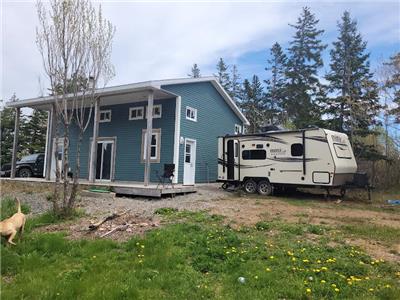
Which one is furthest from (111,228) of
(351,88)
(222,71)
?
(222,71)

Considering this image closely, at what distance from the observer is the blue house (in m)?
15.1

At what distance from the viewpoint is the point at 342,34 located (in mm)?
26641

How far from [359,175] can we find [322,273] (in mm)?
9995

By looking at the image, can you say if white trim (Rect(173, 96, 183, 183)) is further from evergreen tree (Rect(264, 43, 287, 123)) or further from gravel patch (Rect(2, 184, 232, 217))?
evergreen tree (Rect(264, 43, 287, 123))

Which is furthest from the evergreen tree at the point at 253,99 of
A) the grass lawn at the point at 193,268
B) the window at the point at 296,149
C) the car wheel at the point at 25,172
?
the grass lawn at the point at 193,268

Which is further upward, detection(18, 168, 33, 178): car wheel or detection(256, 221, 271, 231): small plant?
detection(18, 168, 33, 178): car wheel

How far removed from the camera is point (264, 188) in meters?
14.2

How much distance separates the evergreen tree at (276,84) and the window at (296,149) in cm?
1979

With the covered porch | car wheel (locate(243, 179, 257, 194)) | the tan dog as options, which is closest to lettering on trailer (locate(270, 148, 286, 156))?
car wheel (locate(243, 179, 257, 194))

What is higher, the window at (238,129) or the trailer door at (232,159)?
the window at (238,129)

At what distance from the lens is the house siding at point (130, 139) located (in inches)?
606

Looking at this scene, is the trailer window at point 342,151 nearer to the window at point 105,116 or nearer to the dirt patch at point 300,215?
the dirt patch at point 300,215

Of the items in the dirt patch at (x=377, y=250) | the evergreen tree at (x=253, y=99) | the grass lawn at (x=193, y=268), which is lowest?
the grass lawn at (x=193, y=268)

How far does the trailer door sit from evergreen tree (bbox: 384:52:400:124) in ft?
28.2
